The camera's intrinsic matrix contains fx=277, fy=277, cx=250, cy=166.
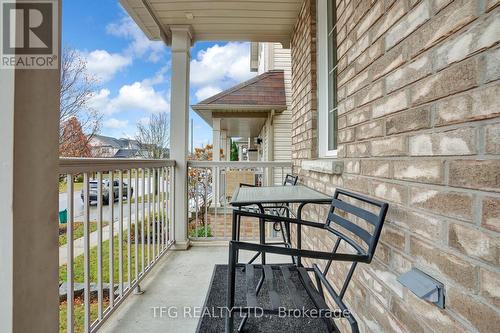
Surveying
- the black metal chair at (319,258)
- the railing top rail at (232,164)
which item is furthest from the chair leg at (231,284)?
the railing top rail at (232,164)

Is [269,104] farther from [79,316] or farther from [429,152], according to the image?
[429,152]

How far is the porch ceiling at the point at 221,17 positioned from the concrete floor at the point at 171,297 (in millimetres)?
2830

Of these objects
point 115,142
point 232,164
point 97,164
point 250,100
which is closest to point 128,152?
point 115,142

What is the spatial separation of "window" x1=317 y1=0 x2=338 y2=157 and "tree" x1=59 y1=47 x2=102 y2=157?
6.07 m

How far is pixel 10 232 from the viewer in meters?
0.86

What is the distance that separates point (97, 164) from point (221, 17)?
240 cm

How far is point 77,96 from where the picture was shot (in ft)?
22.9

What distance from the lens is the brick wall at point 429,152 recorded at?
0.71 metres

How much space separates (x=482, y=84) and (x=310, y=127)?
6.47 feet

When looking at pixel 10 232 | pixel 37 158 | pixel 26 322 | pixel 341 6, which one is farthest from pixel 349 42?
pixel 26 322

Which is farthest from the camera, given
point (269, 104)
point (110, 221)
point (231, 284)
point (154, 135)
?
point (154, 135)

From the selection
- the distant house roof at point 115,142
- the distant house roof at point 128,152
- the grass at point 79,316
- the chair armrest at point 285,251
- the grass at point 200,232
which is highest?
the distant house roof at point 115,142

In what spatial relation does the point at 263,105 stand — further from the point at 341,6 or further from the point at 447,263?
the point at 447,263

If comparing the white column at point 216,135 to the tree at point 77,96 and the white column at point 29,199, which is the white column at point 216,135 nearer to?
the tree at point 77,96
